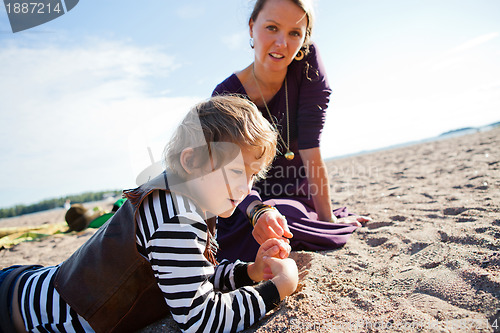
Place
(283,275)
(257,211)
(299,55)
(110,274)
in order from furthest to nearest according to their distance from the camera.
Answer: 1. (299,55)
2. (257,211)
3. (283,275)
4. (110,274)

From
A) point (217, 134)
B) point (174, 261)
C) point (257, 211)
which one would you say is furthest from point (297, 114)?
point (174, 261)

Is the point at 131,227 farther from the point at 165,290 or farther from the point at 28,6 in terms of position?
the point at 28,6

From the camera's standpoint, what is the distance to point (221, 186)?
51.0 inches

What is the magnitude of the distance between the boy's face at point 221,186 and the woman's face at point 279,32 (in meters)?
1.20

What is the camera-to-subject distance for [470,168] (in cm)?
427

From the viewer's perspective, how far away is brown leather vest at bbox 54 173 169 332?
1279 mm

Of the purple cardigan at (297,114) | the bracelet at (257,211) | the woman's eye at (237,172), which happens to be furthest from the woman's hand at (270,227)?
the purple cardigan at (297,114)

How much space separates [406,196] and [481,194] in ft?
2.32

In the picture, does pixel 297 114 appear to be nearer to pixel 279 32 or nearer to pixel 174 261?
pixel 279 32

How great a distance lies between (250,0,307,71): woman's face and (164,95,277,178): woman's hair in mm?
967

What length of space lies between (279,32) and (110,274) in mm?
1769

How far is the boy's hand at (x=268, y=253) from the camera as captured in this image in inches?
57.1

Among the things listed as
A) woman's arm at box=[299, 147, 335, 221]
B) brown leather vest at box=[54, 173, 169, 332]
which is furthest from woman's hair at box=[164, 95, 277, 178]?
woman's arm at box=[299, 147, 335, 221]

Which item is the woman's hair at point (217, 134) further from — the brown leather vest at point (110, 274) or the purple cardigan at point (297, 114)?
the purple cardigan at point (297, 114)
